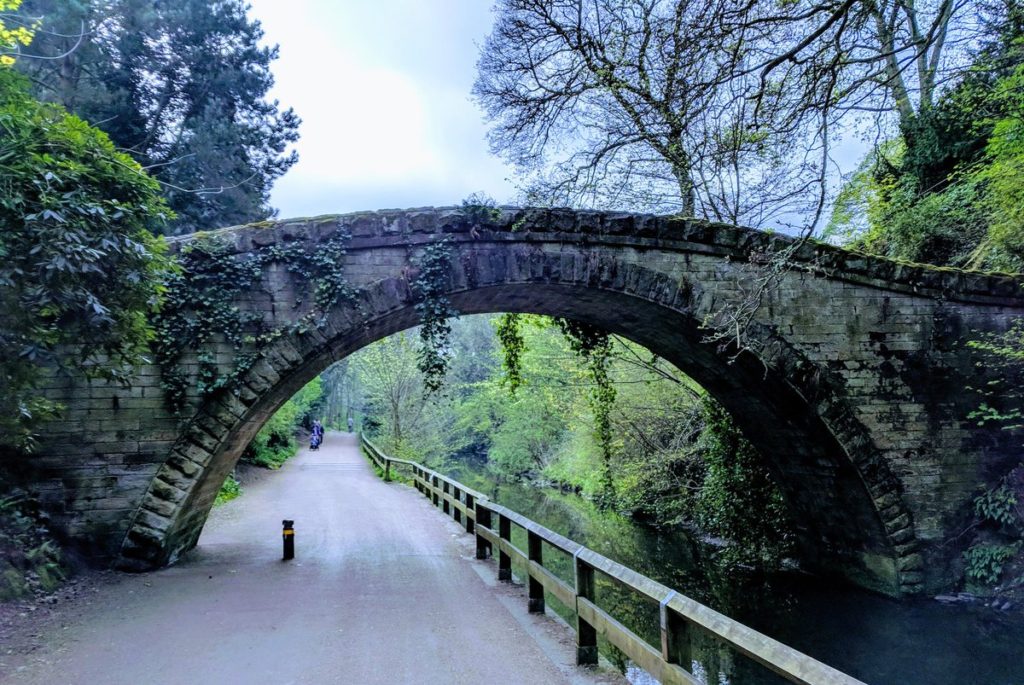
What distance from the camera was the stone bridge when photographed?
759cm

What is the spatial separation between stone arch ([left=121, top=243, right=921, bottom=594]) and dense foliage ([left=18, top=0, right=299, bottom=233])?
763 centimetres

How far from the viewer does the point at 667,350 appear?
10.6m

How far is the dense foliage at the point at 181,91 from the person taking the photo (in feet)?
47.3

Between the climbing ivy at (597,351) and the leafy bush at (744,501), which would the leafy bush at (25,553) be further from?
the leafy bush at (744,501)

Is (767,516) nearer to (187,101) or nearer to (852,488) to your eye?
(852,488)

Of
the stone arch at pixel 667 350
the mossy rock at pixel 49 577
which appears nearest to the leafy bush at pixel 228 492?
the stone arch at pixel 667 350

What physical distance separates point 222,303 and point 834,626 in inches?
336

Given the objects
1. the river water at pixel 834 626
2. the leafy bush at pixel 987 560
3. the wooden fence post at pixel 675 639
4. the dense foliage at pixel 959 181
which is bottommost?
the river water at pixel 834 626

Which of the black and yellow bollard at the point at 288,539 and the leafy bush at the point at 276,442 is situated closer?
the black and yellow bollard at the point at 288,539

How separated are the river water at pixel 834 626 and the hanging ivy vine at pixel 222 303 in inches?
187

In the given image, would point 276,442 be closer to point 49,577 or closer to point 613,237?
point 49,577

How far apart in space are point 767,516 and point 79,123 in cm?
1125

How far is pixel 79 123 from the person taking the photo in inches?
217

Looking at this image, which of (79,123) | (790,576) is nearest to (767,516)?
(790,576)
